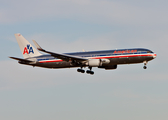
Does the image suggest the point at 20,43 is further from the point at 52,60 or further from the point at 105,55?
the point at 105,55

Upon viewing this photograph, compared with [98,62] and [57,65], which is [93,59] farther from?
[57,65]

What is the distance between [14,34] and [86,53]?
24.6 m

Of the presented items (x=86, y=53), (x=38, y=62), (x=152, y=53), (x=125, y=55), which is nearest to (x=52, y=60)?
(x=38, y=62)

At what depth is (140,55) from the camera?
229 ft

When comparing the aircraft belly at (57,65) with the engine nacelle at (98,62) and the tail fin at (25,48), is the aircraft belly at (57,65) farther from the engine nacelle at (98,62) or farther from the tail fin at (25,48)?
the engine nacelle at (98,62)

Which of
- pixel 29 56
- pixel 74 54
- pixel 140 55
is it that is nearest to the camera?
pixel 140 55

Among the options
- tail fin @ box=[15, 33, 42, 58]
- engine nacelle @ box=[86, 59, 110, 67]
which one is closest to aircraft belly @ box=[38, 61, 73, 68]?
tail fin @ box=[15, 33, 42, 58]

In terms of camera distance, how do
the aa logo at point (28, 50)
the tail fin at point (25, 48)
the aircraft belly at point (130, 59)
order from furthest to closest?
the aa logo at point (28, 50), the tail fin at point (25, 48), the aircraft belly at point (130, 59)

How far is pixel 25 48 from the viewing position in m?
Answer: 81.8

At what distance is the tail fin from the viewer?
80694mm

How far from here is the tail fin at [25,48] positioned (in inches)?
3177

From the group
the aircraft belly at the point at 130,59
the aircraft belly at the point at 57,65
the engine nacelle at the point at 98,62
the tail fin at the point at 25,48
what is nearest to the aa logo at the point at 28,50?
the tail fin at the point at 25,48

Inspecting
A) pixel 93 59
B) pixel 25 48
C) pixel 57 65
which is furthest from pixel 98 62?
pixel 25 48

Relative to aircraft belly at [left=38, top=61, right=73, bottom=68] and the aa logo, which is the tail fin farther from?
aircraft belly at [left=38, top=61, right=73, bottom=68]
